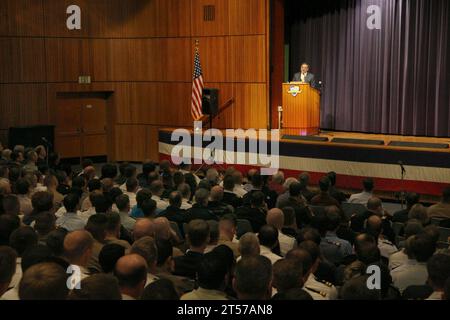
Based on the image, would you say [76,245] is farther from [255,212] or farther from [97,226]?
[255,212]

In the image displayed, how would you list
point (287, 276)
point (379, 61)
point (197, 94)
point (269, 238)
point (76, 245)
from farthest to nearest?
1. point (379, 61)
2. point (197, 94)
3. point (269, 238)
4. point (76, 245)
5. point (287, 276)

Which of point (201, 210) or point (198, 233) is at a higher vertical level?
point (198, 233)

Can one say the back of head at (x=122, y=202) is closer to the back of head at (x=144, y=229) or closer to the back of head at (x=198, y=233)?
the back of head at (x=144, y=229)

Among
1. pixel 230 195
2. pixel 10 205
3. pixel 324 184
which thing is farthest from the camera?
pixel 230 195

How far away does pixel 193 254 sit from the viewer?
5.10 m

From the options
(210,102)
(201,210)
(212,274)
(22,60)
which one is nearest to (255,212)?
(201,210)

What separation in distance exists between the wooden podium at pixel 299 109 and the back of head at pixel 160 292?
1049 cm

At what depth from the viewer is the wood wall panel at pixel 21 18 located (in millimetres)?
14844

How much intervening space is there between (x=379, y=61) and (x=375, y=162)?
14.2ft

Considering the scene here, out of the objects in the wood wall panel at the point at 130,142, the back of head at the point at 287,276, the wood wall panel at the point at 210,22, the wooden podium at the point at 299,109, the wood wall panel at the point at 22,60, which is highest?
the wood wall panel at the point at 210,22

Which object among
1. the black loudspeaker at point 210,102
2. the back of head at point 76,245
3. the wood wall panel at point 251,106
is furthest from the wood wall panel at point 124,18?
the back of head at point 76,245

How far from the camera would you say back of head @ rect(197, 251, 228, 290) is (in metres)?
3.83

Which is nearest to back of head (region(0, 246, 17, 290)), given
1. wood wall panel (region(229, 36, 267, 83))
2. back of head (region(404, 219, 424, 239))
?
back of head (region(404, 219, 424, 239))
